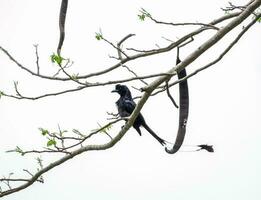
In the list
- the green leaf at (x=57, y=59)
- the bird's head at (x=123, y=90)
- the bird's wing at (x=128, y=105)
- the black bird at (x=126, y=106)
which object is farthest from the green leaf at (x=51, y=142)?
the bird's head at (x=123, y=90)

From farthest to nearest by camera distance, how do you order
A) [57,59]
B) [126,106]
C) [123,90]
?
[123,90]
[126,106]
[57,59]

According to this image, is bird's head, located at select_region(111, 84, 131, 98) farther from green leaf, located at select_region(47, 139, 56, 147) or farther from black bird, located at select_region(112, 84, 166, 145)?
green leaf, located at select_region(47, 139, 56, 147)

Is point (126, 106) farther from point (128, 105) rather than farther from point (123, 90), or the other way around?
point (123, 90)

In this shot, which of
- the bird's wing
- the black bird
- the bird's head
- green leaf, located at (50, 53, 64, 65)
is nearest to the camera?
green leaf, located at (50, 53, 64, 65)

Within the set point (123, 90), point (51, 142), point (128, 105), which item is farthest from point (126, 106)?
point (51, 142)

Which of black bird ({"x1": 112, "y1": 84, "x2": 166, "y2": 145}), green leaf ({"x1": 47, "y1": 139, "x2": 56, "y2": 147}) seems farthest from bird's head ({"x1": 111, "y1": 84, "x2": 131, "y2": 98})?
green leaf ({"x1": 47, "y1": 139, "x2": 56, "y2": 147})

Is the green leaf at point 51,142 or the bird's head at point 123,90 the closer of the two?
the green leaf at point 51,142

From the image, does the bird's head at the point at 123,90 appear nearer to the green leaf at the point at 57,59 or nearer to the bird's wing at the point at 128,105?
the bird's wing at the point at 128,105

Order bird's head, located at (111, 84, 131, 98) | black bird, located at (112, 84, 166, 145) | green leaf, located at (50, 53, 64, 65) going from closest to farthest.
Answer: green leaf, located at (50, 53, 64, 65)
black bird, located at (112, 84, 166, 145)
bird's head, located at (111, 84, 131, 98)

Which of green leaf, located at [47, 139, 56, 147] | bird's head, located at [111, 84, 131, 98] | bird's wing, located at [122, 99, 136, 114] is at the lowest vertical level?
green leaf, located at [47, 139, 56, 147]

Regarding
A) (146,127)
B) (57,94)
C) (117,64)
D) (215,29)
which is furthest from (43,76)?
(146,127)

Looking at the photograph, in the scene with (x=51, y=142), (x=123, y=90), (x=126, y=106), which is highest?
(x=123, y=90)

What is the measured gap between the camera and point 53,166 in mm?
5000

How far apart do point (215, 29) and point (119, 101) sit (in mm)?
3947
